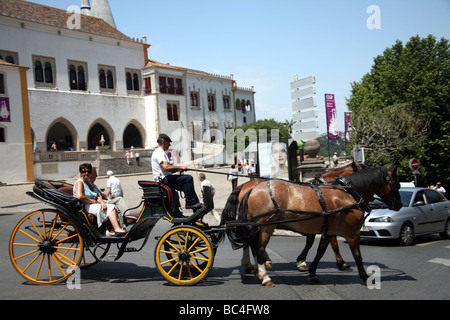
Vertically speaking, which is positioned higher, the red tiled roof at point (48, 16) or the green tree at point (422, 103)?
the red tiled roof at point (48, 16)

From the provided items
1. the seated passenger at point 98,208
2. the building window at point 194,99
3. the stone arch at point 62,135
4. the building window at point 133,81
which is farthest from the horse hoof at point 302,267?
the building window at point 194,99

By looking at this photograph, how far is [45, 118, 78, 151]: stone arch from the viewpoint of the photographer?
3978 centimetres

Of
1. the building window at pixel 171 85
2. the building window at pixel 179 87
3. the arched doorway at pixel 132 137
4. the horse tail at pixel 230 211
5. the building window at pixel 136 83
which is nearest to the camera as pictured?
the horse tail at pixel 230 211

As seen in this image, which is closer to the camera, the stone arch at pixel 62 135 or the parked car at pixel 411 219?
the parked car at pixel 411 219

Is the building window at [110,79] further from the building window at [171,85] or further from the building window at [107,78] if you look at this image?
the building window at [171,85]

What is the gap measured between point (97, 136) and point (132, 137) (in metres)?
4.19

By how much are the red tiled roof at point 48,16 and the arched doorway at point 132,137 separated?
10035 millimetres

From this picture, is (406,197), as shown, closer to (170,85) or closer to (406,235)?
(406,235)

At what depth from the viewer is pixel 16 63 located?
3625cm

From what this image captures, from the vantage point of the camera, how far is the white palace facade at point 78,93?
33938 mm

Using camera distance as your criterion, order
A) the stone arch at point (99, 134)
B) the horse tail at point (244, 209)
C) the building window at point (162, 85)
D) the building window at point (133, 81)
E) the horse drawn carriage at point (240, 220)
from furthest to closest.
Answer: the building window at point (162, 85)
the building window at point (133, 81)
the stone arch at point (99, 134)
the horse tail at point (244, 209)
the horse drawn carriage at point (240, 220)

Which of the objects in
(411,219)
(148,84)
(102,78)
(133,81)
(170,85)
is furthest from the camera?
(170,85)

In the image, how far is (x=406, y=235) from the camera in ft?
34.1

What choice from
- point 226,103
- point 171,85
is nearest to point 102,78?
point 171,85
